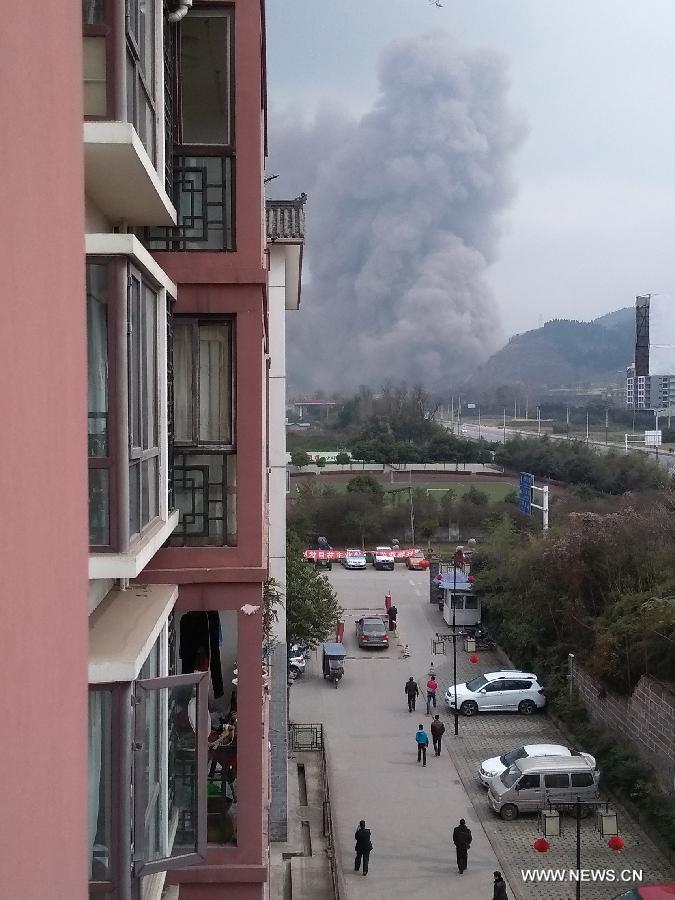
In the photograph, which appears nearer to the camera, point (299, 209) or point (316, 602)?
point (299, 209)

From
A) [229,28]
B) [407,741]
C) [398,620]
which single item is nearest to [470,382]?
[398,620]

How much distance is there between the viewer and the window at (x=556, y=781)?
11164 millimetres

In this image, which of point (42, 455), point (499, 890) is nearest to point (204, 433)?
point (42, 455)

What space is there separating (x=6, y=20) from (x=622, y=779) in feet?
39.1

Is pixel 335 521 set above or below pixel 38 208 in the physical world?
below

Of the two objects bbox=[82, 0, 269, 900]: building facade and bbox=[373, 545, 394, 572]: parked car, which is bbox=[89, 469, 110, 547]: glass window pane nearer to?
bbox=[82, 0, 269, 900]: building facade

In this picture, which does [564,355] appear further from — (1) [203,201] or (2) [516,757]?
(1) [203,201]

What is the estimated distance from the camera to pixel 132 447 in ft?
9.34

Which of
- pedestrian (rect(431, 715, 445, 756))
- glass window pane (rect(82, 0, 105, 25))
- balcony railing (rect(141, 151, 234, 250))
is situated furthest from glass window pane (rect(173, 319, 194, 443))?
pedestrian (rect(431, 715, 445, 756))

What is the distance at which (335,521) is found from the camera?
107 feet

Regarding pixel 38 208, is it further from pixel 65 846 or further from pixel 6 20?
pixel 65 846

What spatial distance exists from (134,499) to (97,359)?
1.72 ft

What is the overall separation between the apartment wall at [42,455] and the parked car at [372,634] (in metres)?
17.4

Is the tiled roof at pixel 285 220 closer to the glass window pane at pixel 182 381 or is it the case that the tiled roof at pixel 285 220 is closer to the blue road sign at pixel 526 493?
the glass window pane at pixel 182 381
